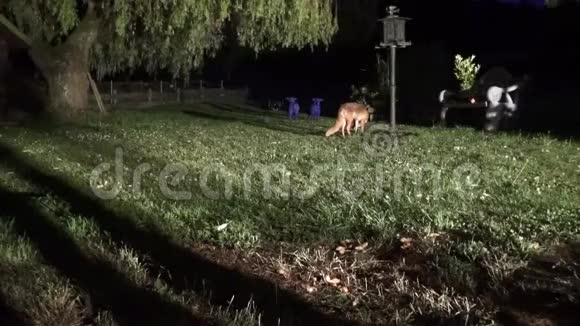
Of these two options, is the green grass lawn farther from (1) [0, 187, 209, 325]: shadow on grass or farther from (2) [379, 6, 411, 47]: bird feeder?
(2) [379, 6, 411, 47]: bird feeder

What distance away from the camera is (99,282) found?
5656mm

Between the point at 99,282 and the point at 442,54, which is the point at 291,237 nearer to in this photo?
the point at 99,282

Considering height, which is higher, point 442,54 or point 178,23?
point 178,23

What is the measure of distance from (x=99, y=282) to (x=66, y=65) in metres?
17.0

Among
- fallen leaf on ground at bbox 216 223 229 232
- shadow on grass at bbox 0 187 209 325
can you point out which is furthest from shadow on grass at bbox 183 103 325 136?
shadow on grass at bbox 0 187 209 325

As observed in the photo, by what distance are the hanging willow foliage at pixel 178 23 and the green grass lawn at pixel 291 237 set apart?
6678 mm

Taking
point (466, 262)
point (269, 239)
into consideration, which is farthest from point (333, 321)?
point (269, 239)

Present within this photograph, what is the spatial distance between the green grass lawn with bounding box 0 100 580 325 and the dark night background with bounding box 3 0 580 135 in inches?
444

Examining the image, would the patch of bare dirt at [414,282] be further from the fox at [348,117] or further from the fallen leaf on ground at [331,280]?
the fox at [348,117]

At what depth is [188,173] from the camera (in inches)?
431

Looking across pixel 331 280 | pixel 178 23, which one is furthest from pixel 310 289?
pixel 178 23

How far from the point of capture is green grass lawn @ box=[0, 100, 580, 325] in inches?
205

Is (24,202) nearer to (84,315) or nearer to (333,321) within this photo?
(84,315)

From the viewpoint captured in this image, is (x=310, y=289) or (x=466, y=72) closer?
(x=310, y=289)
